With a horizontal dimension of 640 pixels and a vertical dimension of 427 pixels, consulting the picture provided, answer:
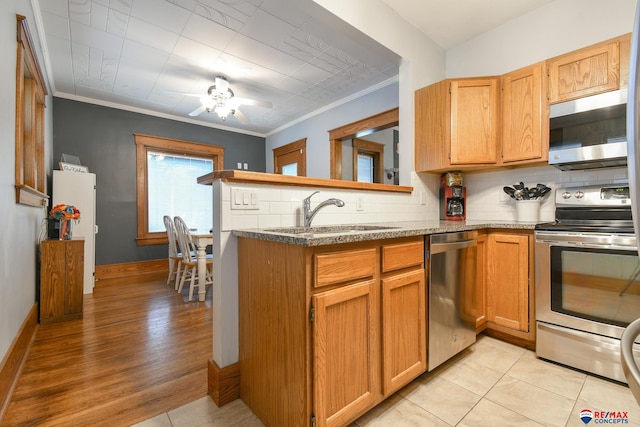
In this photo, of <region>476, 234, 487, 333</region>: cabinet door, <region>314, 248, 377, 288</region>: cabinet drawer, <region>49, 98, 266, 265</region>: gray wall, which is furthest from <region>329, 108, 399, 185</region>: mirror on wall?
<region>49, 98, 266, 265</region>: gray wall

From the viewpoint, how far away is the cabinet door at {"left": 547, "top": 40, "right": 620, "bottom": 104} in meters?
1.85

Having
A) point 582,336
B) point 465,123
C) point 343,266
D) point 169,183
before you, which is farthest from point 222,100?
point 582,336

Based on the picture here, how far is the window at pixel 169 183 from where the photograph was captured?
439cm

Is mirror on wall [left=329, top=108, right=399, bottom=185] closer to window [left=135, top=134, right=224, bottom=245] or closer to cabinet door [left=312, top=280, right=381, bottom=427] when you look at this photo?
window [left=135, top=134, right=224, bottom=245]

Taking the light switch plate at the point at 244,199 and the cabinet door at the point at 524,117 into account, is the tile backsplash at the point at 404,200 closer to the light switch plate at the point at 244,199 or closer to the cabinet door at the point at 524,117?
the light switch plate at the point at 244,199

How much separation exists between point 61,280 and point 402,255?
2.98 meters

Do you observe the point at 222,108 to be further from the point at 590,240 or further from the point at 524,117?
the point at 590,240

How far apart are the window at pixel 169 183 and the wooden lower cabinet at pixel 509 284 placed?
11.9ft

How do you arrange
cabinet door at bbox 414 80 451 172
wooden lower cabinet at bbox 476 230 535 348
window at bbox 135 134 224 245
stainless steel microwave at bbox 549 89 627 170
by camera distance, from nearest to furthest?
stainless steel microwave at bbox 549 89 627 170 → wooden lower cabinet at bbox 476 230 535 348 → cabinet door at bbox 414 80 451 172 → window at bbox 135 134 224 245

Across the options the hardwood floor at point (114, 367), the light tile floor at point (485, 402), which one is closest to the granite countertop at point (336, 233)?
the light tile floor at point (485, 402)

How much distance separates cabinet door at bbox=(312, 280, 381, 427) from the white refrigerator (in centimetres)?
355

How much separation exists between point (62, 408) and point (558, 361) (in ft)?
9.24

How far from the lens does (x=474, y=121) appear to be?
2.41 m

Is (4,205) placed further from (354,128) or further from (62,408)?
(354,128)
